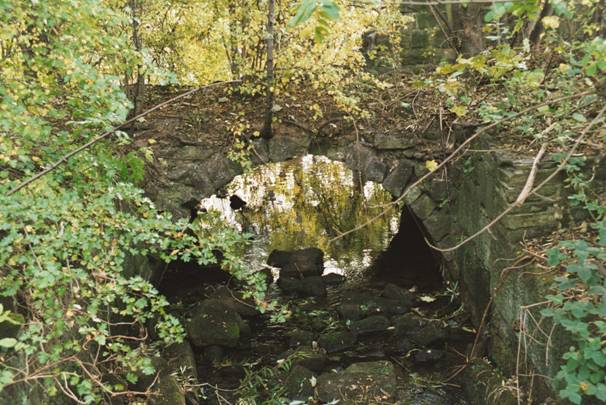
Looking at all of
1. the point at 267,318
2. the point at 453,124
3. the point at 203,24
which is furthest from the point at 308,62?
the point at 267,318

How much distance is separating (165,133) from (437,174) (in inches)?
120

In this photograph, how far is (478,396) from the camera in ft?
16.0

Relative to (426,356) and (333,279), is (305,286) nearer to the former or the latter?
(333,279)

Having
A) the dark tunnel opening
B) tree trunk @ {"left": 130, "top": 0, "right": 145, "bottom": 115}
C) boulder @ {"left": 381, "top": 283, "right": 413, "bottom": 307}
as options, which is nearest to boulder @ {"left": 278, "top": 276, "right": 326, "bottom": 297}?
boulder @ {"left": 381, "top": 283, "right": 413, "bottom": 307}

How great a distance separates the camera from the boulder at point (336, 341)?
6.03m

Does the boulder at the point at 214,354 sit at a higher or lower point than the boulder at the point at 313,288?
lower

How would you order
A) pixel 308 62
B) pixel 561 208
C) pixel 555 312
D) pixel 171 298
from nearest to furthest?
1. pixel 555 312
2. pixel 561 208
3. pixel 308 62
4. pixel 171 298

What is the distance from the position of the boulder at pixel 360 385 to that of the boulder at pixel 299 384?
9 cm

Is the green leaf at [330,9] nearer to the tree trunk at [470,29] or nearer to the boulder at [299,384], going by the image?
the boulder at [299,384]

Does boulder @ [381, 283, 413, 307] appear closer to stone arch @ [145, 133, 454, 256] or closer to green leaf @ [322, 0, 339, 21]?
stone arch @ [145, 133, 454, 256]

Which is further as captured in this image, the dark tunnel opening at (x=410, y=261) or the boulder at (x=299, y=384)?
the dark tunnel opening at (x=410, y=261)

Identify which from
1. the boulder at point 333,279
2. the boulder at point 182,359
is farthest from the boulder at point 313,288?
the boulder at point 182,359

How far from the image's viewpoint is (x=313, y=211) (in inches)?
437

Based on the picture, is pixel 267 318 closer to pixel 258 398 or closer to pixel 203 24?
pixel 258 398
